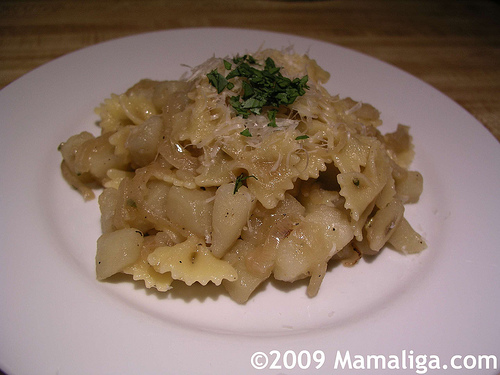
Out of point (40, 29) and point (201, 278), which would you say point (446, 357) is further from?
point (40, 29)

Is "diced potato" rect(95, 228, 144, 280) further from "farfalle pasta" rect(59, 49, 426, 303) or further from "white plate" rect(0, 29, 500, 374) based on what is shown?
"white plate" rect(0, 29, 500, 374)

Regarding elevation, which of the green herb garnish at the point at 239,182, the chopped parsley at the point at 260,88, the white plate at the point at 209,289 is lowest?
the white plate at the point at 209,289

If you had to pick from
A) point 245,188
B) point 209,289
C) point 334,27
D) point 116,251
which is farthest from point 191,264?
point 334,27

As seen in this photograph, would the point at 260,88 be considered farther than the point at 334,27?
No

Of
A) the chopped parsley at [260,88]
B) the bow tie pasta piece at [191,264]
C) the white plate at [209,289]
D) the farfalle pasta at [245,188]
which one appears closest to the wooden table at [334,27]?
the white plate at [209,289]

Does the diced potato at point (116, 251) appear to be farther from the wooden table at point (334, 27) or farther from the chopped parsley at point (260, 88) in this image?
the wooden table at point (334, 27)

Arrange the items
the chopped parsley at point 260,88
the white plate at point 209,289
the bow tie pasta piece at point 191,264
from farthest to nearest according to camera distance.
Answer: the chopped parsley at point 260,88
the bow tie pasta piece at point 191,264
the white plate at point 209,289

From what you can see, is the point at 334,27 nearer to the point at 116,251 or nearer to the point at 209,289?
the point at 209,289

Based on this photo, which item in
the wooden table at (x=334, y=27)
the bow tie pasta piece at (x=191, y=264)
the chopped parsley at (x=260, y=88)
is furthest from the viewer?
the wooden table at (x=334, y=27)

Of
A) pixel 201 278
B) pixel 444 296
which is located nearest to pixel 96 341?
pixel 201 278
